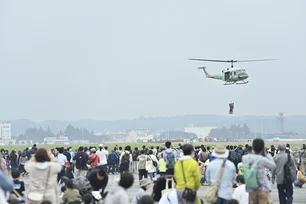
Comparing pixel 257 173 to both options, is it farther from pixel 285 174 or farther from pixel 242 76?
pixel 242 76

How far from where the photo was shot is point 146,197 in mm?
11906

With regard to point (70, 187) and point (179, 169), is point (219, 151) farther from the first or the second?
point (70, 187)

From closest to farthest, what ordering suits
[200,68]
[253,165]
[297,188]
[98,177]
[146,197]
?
[146,197], [253,165], [98,177], [297,188], [200,68]

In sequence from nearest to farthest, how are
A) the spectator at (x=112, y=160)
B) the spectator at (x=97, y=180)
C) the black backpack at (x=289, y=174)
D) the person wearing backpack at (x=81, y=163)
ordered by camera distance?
1. the spectator at (x=97, y=180)
2. the black backpack at (x=289, y=174)
3. the person wearing backpack at (x=81, y=163)
4. the spectator at (x=112, y=160)

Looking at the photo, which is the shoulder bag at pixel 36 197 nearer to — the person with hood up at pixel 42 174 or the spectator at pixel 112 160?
the person with hood up at pixel 42 174

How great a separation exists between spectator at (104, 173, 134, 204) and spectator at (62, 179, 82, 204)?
97.3 inches

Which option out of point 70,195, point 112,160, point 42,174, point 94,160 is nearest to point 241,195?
point 70,195

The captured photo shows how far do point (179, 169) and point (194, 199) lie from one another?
60 centimetres

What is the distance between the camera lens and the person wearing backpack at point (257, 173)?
13016mm

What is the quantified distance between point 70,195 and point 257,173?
358cm

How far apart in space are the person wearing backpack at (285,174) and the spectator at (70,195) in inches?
209

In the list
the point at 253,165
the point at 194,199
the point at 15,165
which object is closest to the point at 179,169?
the point at 194,199

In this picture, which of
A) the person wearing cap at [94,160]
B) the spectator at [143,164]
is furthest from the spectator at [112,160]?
the spectator at [143,164]

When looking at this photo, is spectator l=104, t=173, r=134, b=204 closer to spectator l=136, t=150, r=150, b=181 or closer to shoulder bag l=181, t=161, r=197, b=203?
shoulder bag l=181, t=161, r=197, b=203
